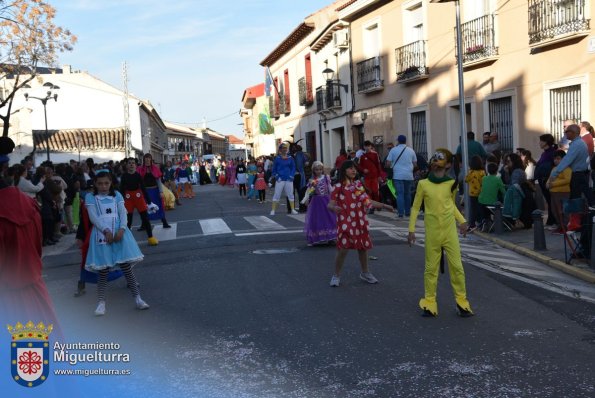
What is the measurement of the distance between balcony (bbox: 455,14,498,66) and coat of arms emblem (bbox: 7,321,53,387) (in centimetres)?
1443

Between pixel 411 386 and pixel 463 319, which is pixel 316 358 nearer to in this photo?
pixel 411 386

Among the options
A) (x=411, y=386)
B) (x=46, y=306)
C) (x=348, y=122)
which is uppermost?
(x=348, y=122)

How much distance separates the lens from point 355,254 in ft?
33.9

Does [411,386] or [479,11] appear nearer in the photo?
[411,386]

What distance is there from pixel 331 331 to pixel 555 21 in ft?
35.5

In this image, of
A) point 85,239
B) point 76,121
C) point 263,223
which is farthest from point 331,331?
point 76,121

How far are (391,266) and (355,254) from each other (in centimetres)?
122

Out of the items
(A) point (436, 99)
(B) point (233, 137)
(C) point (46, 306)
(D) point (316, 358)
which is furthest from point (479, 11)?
(B) point (233, 137)

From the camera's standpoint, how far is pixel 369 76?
24094 millimetres

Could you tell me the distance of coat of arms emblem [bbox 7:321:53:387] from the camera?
404 centimetres

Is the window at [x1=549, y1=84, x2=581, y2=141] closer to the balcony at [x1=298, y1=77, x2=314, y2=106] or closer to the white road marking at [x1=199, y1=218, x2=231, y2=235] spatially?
the white road marking at [x1=199, y1=218, x2=231, y2=235]

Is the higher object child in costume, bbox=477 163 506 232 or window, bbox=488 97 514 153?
window, bbox=488 97 514 153

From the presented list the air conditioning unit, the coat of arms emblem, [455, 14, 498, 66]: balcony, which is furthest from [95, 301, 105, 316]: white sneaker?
the air conditioning unit

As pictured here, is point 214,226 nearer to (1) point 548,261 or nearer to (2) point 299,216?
(2) point 299,216
